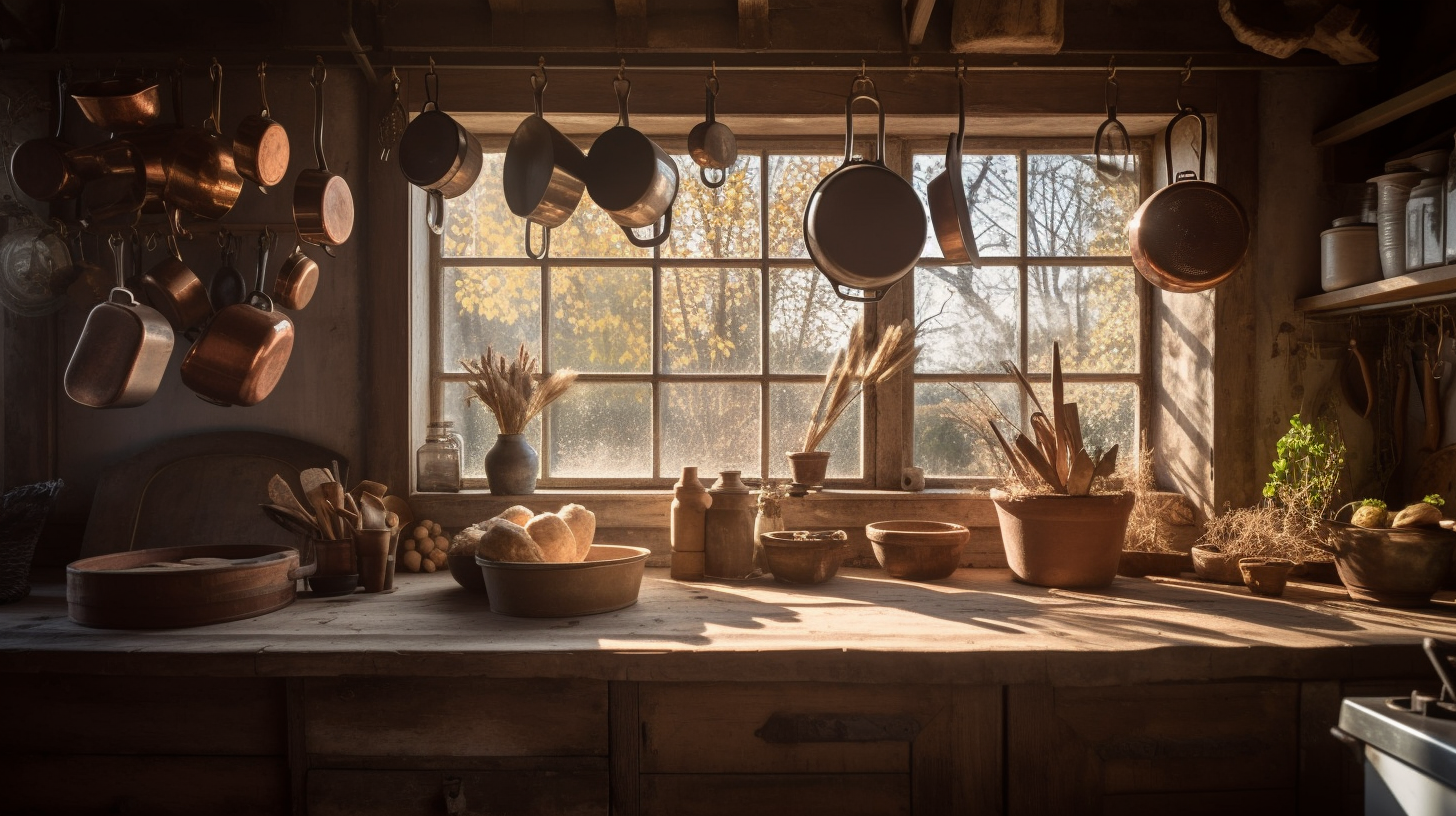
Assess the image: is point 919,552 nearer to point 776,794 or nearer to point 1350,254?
point 776,794

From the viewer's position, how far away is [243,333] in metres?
2.27

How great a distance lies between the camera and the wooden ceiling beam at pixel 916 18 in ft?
7.85

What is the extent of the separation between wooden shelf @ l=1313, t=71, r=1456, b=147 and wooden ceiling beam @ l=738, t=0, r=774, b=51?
1775mm

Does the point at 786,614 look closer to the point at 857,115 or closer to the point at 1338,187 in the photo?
the point at 857,115

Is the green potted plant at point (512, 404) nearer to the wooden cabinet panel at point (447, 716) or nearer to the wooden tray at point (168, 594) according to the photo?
the wooden tray at point (168, 594)

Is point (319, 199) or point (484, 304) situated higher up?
point (319, 199)

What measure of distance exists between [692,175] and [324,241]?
1.19m

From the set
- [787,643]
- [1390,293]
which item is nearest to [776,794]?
[787,643]

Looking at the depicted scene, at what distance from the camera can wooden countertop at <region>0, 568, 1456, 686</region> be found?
1.70m

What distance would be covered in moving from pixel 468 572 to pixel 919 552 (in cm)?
128

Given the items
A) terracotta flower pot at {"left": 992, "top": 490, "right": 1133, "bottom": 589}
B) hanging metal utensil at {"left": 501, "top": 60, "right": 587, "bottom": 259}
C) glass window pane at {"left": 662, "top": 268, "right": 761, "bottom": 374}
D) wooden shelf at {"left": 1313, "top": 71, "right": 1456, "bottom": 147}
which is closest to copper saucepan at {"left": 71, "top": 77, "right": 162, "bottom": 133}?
hanging metal utensil at {"left": 501, "top": 60, "right": 587, "bottom": 259}

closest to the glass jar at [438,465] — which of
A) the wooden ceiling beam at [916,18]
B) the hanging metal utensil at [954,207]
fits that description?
the hanging metal utensil at [954,207]

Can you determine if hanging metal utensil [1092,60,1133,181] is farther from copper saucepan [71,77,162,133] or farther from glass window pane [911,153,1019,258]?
copper saucepan [71,77,162,133]

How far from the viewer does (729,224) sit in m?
2.87
